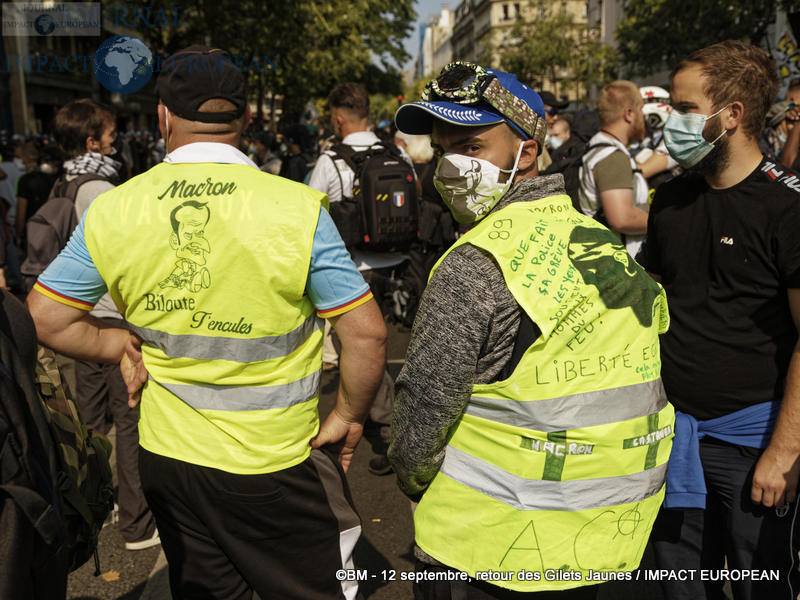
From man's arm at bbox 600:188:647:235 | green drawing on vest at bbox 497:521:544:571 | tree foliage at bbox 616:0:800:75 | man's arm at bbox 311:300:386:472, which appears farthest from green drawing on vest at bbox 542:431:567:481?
tree foliage at bbox 616:0:800:75

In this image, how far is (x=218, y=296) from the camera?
1948 mm

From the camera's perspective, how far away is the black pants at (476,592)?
173cm

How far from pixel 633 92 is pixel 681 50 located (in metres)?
19.3

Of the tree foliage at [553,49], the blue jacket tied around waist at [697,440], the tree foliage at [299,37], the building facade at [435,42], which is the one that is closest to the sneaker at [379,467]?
the blue jacket tied around waist at [697,440]

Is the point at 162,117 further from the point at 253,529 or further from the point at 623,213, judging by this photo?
the point at 623,213

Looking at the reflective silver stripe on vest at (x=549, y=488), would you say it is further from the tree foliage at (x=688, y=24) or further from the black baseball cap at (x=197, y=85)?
the tree foliage at (x=688, y=24)

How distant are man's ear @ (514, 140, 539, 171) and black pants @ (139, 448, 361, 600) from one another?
1.05 m

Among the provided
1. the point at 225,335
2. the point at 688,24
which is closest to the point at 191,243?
the point at 225,335

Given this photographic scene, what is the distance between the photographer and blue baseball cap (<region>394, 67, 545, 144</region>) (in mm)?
1874

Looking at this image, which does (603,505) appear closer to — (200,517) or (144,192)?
(200,517)

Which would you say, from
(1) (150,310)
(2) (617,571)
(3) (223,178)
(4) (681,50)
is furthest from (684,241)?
(4) (681,50)

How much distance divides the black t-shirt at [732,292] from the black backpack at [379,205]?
263cm

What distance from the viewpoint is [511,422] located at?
167cm

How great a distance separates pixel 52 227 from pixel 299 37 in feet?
51.4
